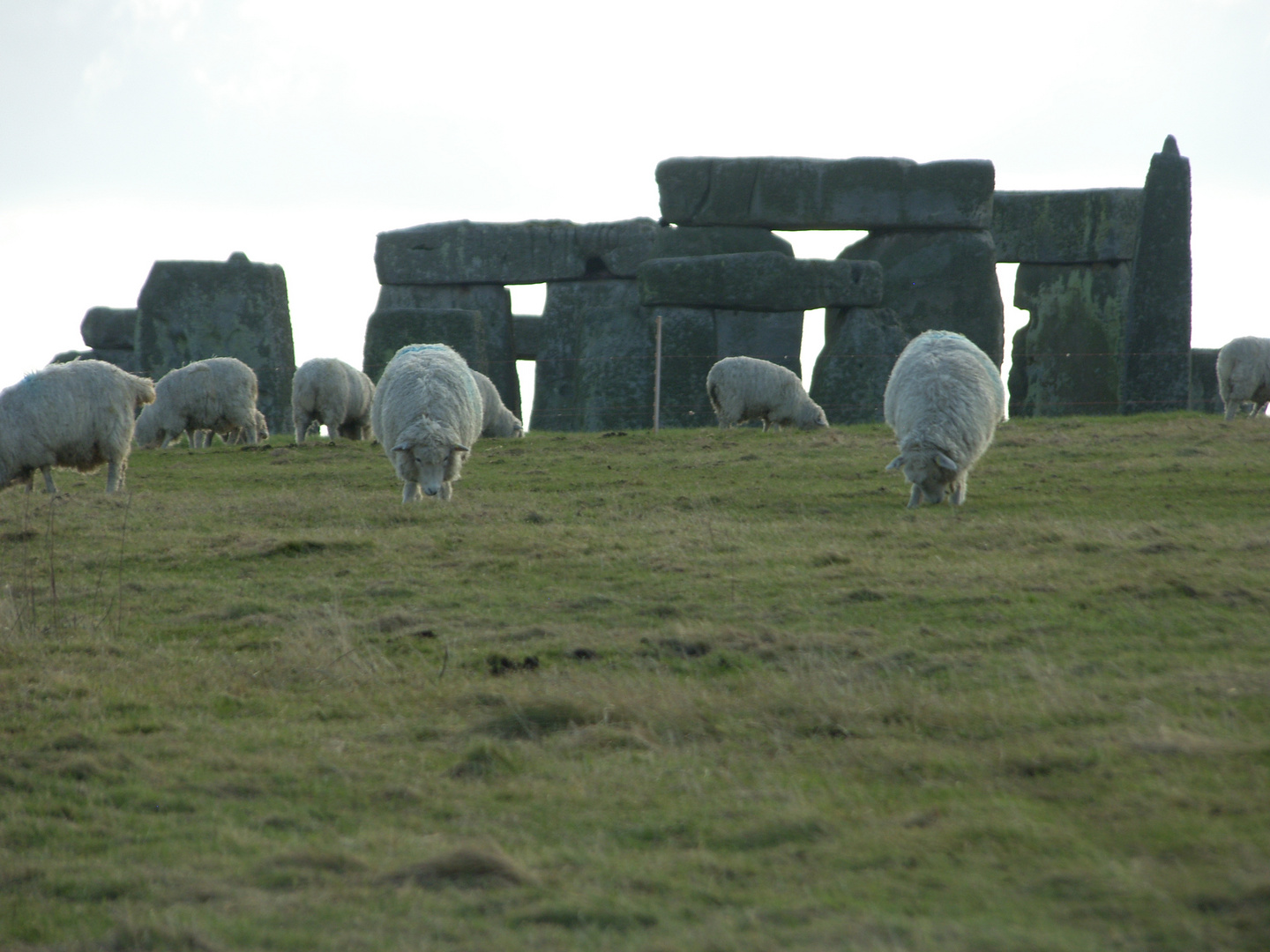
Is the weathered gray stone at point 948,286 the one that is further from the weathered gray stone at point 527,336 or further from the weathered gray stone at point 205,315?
the weathered gray stone at point 205,315

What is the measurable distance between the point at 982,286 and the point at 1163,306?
11.1 feet

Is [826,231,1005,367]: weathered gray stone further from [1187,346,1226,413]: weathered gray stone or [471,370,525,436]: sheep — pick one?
[471,370,525,436]: sheep

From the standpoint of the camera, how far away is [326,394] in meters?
22.1

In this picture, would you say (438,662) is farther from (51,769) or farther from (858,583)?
(858,583)

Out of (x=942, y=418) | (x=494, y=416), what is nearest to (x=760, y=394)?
(x=494, y=416)

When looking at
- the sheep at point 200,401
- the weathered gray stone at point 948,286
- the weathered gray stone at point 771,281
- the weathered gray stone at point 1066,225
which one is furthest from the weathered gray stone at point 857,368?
the sheep at point 200,401

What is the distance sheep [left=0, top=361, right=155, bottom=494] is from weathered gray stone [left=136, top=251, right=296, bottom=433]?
37.2 ft

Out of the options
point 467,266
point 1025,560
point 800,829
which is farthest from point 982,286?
point 800,829

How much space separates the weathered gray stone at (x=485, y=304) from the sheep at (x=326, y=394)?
6.47 metres

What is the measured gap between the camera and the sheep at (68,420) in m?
13.6

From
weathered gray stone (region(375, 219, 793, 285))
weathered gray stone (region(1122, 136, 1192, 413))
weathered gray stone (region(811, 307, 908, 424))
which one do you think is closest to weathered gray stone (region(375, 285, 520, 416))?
weathered gray stone (region(375, 219, 793, 285))

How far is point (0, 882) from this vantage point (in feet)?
13.9

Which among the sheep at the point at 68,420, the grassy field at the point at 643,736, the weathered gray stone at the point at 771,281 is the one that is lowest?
the grassy field at the point at 643,736

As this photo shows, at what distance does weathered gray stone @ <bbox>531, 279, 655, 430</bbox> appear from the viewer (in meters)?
25.9
